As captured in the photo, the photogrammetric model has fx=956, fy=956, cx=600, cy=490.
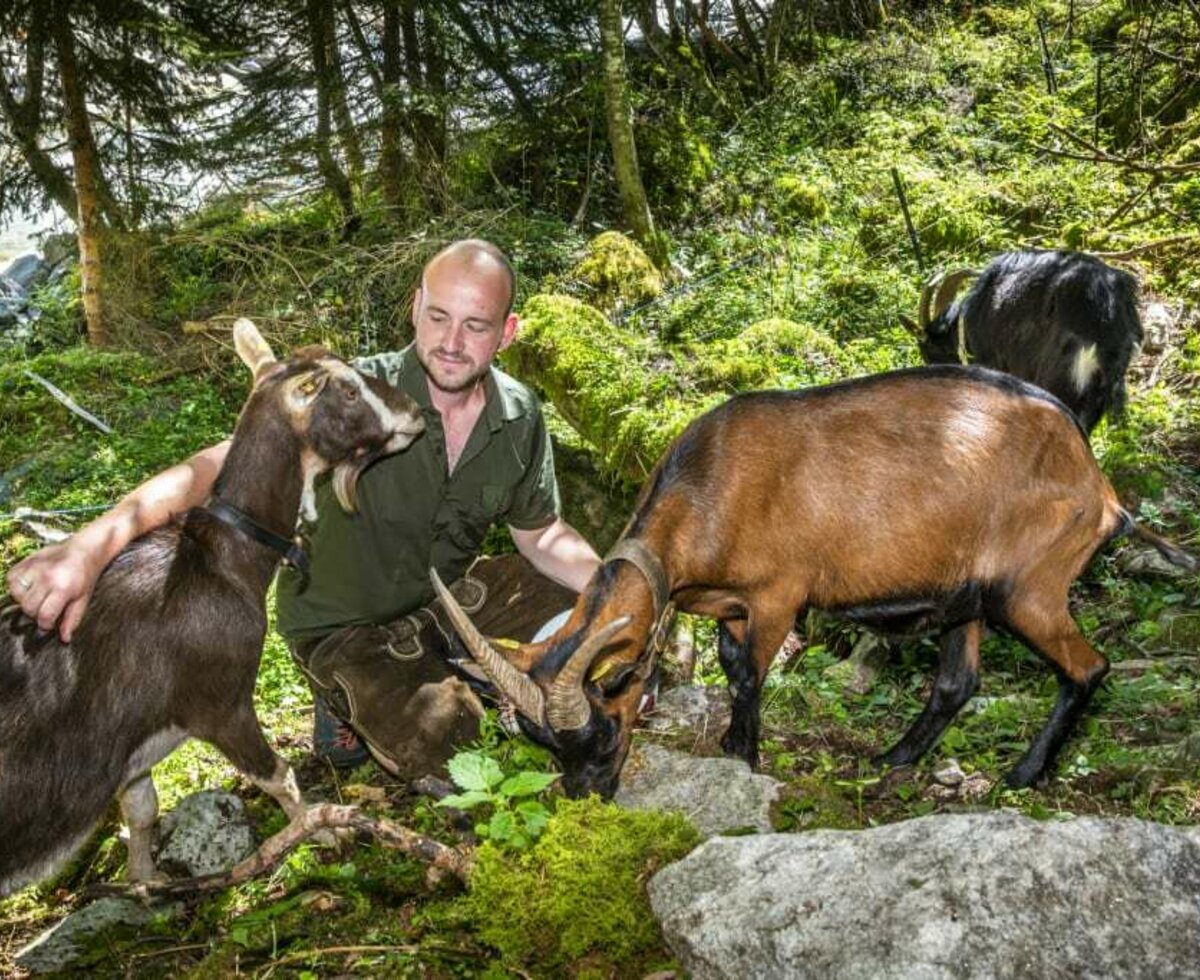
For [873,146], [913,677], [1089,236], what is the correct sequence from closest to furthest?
1. [913,677]
2. [1089,236]
3. [873,146]

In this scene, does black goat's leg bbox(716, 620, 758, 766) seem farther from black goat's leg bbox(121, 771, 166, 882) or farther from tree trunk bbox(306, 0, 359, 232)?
tree trunk bbox(306, 0, 359, 232)

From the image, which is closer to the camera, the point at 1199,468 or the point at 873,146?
the point at 1199,468

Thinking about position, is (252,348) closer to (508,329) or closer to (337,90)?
(508,329)

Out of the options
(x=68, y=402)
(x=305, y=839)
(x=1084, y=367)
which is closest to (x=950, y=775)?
(x=305, y=839)

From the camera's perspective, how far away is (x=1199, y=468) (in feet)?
21.4

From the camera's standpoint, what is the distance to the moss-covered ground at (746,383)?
136 inches

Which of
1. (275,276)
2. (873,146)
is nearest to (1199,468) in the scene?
(873,146)

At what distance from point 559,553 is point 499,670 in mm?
1756

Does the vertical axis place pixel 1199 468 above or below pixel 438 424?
below

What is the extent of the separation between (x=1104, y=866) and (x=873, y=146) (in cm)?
1354

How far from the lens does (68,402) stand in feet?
39.9

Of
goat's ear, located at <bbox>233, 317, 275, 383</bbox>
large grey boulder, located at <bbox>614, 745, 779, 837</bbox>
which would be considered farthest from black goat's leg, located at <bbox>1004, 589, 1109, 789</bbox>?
goat's ear, located at <bbox>233, 317, 275, 383</bbox>

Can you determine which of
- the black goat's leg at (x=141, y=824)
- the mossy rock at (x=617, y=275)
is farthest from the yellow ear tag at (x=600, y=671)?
the mossy rock at (x=617, y=275)

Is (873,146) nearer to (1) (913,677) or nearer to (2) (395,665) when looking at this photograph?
(1) (913,677)
